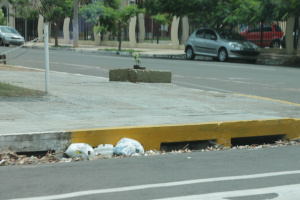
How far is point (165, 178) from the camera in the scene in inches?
227

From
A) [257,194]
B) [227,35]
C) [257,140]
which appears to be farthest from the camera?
[227,35]

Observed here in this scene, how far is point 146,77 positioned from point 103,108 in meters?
4.61

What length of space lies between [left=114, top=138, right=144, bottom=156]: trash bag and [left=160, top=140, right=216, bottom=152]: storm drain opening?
0.55 meters

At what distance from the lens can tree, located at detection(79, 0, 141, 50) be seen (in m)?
38.2

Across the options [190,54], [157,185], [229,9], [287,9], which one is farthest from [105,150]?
[229,9]

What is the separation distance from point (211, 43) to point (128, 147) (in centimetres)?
2188

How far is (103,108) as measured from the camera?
972 centimetres

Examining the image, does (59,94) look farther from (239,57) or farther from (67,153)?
(239,57)

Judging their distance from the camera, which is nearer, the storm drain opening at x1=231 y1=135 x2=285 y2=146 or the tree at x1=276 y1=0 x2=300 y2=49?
the storm drain opening at x1=231 y1=135 x2=285 y2=146

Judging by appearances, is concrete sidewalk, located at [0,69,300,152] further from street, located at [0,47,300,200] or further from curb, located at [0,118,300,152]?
street, located at [0,47,300,200]

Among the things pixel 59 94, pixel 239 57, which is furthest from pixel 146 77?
pixel 239 57

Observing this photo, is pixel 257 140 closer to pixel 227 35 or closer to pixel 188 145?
pixel 188 145

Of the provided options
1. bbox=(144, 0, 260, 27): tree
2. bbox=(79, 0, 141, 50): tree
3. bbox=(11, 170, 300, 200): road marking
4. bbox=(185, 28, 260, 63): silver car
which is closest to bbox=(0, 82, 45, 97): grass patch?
bbox=(11, 170, 300, 200): road marking

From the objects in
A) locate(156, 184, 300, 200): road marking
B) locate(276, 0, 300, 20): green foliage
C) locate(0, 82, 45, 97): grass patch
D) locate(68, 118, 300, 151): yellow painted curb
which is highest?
locate(276, 0, 300, 20): green foliage
